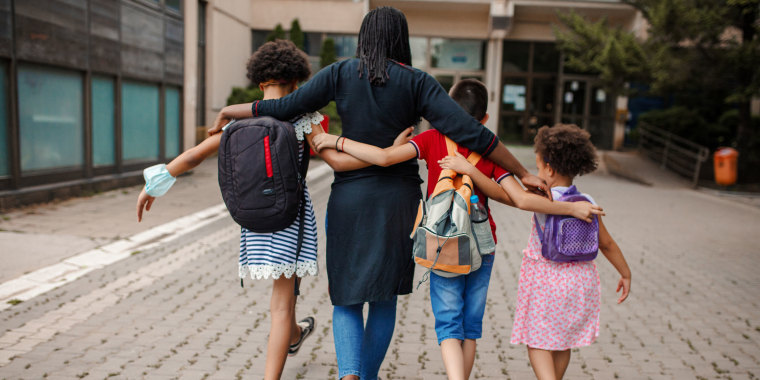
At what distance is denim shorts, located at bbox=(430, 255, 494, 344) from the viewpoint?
296 centimetres

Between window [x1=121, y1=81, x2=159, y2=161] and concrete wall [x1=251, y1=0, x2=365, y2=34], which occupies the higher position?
concrete wall [x1=251, y1=0, x2=365, y2=34]

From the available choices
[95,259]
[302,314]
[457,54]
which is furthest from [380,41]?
[457,54]

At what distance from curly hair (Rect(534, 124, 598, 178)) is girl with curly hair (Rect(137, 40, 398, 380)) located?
3.51 feet

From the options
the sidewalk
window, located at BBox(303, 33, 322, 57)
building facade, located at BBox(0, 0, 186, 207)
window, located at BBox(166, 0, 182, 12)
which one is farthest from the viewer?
window, located at BBox(303, 33, 322, 57)

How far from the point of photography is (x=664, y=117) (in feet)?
68.7

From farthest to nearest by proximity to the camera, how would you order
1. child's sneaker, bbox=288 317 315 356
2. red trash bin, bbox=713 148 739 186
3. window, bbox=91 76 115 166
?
red trash bin, bbox=713 148 739 186 → window, bbox=91 76 115 166 → child's sneaker, bbox=288 317 315 356

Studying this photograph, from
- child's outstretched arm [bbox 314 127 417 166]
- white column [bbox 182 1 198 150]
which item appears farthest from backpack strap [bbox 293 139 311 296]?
white column [bbox 182 1 198 150]

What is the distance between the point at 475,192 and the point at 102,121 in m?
10.9

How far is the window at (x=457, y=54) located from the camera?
25844 mm

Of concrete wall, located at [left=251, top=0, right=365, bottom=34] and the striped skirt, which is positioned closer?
the striped skirt

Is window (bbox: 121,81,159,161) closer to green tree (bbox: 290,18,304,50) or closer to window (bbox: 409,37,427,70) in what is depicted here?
green tree (bbox: 290,18,304,50)

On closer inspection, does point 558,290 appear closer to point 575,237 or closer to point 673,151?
point 575,237

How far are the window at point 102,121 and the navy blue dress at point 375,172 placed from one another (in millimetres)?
10063

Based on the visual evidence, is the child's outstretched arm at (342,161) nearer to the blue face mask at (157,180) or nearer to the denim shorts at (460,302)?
the denim shorts at (460,302)
